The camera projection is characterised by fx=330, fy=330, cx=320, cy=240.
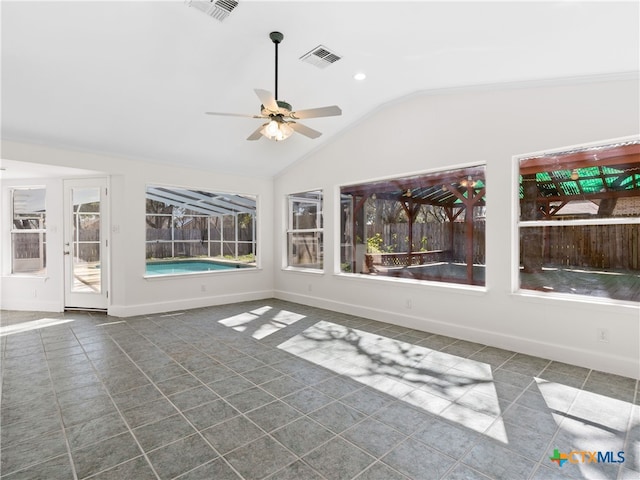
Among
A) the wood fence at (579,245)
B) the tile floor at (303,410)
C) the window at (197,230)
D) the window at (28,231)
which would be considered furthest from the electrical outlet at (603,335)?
the window at (28,231)

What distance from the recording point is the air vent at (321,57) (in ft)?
10.9

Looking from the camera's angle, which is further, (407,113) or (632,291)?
(407,113)

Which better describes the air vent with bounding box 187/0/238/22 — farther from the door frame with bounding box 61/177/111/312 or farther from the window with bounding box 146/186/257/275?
the door frame with bounding box 61/177/111/312

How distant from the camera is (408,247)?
4.93 m

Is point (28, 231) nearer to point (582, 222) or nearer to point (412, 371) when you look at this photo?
point (412, 371)

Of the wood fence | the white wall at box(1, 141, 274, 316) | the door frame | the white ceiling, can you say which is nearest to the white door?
the door frame

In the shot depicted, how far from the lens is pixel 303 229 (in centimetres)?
646

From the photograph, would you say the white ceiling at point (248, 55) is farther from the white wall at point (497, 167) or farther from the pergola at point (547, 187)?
the pergola at point (547, 187)

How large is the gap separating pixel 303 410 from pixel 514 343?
257 cm

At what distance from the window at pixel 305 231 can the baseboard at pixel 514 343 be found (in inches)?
48.2

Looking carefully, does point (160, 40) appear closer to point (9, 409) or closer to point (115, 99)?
point (115, 99)

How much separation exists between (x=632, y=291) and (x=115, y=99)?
226 inches

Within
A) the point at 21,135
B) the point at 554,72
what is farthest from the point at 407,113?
the point at 21,135

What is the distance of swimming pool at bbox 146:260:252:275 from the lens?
18.5ft
